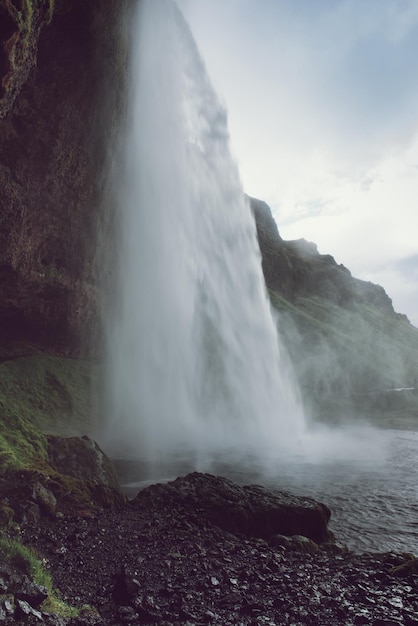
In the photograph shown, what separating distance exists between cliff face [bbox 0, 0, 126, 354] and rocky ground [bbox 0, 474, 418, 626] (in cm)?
1319

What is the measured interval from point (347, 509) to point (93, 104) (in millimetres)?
21663

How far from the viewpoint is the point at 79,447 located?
16.1 metres

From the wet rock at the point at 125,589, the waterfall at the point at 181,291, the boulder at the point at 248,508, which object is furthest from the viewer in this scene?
the waterfall at the point at 181,291

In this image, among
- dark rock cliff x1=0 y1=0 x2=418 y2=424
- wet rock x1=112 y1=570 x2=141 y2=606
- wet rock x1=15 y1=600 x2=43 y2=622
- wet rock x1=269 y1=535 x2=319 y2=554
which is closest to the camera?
wet rock x1=15 y1=600 x2=43 y2=622

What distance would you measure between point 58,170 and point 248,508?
1746cm

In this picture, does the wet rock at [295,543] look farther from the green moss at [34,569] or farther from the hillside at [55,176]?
the hillside at [55,176]

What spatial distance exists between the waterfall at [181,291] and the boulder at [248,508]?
515 inches

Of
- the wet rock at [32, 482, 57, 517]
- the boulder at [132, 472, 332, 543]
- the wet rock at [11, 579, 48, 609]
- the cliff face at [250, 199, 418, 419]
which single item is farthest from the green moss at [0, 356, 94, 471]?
the wet rock at [11, 579, 48, 609]

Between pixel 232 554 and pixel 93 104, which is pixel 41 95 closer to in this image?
pixel 93 104

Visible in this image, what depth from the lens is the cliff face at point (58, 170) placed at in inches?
709

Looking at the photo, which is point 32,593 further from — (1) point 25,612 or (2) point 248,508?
Result: (2) point 248,508

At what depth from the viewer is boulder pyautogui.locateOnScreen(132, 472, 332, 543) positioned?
11.3 m

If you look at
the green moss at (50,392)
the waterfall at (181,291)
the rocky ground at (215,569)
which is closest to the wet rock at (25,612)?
the rocky ground at (215,569)

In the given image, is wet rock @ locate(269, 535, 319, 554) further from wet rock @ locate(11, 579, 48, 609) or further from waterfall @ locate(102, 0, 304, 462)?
waterfall @ locate(102, 0, 304, 462)
